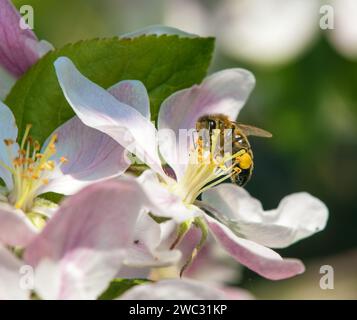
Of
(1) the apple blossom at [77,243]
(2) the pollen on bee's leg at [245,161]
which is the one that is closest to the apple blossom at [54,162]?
(1) the apple blossom at [77,243]

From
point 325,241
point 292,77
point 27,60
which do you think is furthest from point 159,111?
point 325,241

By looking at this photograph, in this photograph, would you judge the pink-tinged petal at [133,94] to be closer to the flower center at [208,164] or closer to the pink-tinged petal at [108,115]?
the pink-tinged petal at [108,115]

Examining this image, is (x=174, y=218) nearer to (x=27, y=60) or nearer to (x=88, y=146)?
(x=88, y=146)

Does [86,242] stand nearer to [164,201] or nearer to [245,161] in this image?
[164,201]

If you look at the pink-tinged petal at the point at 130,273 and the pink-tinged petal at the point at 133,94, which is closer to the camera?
the pink-tinged petal at the point at 130,273
